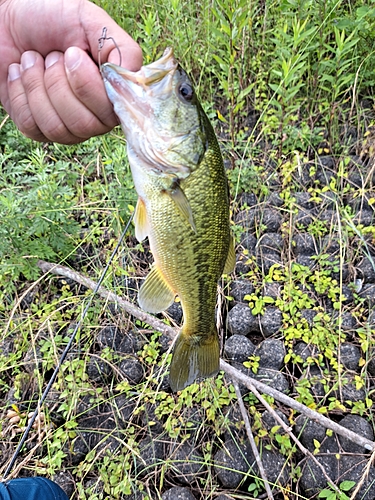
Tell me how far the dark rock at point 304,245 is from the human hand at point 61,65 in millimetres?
1631

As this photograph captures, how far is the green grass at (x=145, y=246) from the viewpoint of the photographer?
2.02 meters

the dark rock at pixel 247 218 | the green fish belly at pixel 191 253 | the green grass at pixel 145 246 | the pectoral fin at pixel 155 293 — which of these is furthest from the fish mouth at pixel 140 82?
the dark rock at pixel 247 218

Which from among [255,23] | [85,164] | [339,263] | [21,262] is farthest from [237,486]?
[255,23]

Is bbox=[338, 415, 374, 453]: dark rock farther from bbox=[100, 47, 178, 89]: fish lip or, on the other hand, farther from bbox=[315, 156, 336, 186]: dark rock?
bbox=[100, 47, 178, 89]: fish lip

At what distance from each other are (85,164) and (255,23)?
74.0 inches

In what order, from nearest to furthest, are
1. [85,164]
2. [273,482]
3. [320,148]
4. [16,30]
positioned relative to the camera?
[16,30], [273,482], [320,148], [85,164]

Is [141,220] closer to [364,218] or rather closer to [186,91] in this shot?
[186,91]

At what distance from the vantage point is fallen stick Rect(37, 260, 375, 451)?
177cm

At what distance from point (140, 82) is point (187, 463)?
1.76m

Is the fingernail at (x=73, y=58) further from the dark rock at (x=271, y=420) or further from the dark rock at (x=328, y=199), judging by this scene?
the dark rock at (x=328, y=199)

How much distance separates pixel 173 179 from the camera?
4.31 ft

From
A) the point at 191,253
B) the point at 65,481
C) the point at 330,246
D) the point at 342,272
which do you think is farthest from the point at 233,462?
the point at 330,246

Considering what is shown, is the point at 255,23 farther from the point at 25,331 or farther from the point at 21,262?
the point at 25,331

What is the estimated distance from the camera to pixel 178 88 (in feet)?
4.25
